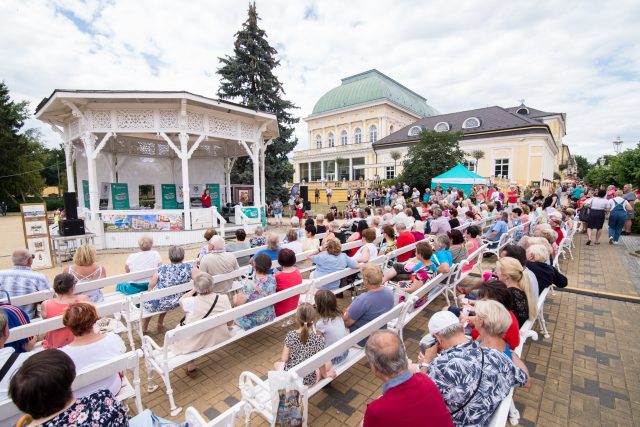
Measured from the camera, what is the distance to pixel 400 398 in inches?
61.6

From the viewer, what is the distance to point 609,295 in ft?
17.5

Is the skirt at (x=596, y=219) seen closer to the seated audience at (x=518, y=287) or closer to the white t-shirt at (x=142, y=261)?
the seated audience at (x=518, y=287)

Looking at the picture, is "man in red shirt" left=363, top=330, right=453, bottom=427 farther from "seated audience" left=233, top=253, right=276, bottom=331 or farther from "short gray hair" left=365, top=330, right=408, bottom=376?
"seated audience" left=233, top=253, right=276, bottom=331

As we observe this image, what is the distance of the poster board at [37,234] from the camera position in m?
7.60

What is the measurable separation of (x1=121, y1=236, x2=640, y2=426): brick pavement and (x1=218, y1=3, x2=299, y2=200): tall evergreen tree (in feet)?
48.3

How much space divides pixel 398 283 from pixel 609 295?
14.1 feet

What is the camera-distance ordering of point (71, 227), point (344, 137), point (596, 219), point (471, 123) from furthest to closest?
point (344, 137) → point (471, 123) → point (596, 219) → point (71, 227)

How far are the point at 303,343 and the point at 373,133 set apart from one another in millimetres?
45257

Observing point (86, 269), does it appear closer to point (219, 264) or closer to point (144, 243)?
point (144, 243)

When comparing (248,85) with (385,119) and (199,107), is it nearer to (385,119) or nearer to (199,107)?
(199,107)

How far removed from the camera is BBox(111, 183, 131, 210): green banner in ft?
41.2

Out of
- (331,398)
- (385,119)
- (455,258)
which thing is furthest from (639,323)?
(385,119)

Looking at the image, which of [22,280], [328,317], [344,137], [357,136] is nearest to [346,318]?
[328,317]

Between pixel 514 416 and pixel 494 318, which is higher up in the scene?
pixel 494 318
